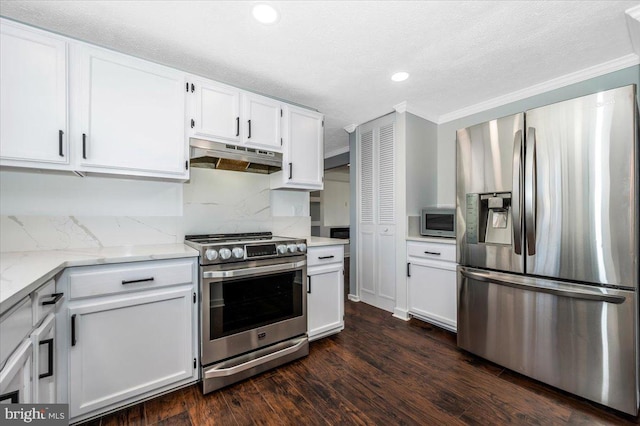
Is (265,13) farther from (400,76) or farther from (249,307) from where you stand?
(249,307)

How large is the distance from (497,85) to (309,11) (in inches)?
82.3

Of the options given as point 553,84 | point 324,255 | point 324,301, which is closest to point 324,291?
point 324,301

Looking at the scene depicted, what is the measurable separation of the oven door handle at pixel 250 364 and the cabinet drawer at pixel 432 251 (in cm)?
154

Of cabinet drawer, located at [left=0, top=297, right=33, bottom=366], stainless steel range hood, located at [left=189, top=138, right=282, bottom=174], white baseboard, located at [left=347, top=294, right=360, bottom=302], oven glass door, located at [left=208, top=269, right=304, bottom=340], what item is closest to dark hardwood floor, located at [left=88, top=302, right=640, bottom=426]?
oven glass door, located at [left=208, top=269, right=304, bottom=340]

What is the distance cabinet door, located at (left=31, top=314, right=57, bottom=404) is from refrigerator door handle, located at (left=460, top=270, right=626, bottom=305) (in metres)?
2.71

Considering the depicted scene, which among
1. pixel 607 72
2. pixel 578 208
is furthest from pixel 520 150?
pixel 607 72

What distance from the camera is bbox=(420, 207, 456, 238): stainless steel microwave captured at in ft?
9.40

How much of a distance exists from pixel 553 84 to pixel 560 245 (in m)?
1.74

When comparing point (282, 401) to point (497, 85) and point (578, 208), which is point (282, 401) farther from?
point (497, 85)

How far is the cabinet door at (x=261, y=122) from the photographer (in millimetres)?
2391

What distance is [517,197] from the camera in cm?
195

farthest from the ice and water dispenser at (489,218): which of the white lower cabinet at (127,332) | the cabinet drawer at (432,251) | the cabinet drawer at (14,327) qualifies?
the cabinet drawer at (14,327)

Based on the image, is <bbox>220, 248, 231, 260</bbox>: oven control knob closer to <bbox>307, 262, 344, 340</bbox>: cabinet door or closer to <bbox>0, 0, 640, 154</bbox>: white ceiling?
<bbox>307, 262, 344, 340</bbox>: cabinet door

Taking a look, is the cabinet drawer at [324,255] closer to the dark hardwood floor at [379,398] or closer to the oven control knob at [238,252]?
the oven control knob at [238,252]
